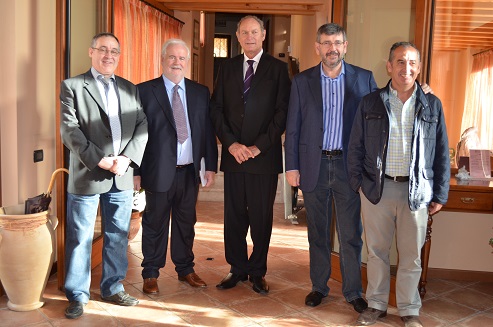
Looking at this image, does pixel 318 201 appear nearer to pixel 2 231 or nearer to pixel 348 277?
pixel 348 277

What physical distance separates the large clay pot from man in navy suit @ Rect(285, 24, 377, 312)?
62.5 inches

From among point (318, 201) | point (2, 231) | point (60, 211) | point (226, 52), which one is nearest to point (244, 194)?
point (318, 201)

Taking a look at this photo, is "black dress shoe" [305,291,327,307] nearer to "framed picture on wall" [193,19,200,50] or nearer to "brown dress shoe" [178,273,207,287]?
"brown dress shoe" [178,273,207,287]

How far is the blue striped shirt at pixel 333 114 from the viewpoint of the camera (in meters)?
3.40

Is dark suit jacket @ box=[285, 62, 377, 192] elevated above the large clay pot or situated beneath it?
elevated above

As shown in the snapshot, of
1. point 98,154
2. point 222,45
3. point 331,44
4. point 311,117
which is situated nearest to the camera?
point 98,154

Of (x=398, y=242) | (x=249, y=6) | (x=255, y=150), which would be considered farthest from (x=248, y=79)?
(x=249, y=6)

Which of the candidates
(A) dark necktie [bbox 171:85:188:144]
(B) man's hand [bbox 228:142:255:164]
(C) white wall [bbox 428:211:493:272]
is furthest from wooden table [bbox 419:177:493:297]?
(A) dark necktie [bbox 171:85:188:144]

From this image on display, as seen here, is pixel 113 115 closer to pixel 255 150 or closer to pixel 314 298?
pixel 255 150

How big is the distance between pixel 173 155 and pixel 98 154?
1.82ft

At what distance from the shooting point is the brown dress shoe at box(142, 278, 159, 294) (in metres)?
3.74

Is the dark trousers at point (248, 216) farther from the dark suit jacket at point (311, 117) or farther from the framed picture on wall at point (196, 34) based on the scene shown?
the framed picture on wall at point (196, 34)

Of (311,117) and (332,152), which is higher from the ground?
(311,117)

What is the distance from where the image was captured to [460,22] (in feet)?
16.1
